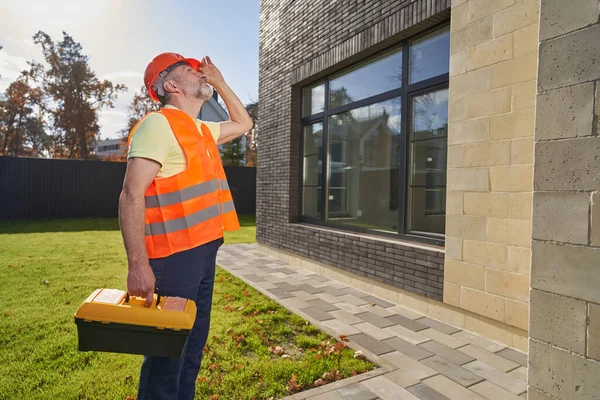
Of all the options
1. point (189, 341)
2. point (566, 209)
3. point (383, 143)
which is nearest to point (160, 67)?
point (189, 341)

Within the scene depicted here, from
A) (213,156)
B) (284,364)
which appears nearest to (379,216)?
(284,364)

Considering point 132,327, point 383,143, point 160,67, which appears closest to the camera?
point 132,327

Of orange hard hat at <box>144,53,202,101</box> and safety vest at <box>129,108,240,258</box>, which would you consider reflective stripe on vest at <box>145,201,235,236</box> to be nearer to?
safety vest at <box>129,108,240,258</box>

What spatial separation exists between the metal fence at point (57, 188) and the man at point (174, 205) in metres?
15.0

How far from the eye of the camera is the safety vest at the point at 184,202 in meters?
1.80

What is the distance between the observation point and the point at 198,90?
203cm

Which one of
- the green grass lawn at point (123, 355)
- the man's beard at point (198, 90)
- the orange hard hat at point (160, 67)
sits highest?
the orange hard hat at point (160, 67)

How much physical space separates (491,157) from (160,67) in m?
3.00

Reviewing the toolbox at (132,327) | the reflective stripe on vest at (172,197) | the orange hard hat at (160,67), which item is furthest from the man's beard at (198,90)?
the toolbox at (132,327)

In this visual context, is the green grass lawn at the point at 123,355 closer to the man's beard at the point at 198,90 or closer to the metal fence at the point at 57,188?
the man's beard at the point at 198,90

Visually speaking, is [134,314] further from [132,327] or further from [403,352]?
[403,352]

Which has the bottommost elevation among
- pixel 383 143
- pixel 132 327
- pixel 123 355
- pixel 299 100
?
pixel 123 355

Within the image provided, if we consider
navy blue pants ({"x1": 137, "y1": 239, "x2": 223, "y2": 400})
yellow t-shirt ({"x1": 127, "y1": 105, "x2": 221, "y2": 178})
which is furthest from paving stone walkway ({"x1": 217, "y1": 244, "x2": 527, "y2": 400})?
Answer: yellow t-shirt ({"x1": 127, "y1": 105, "x2": 221, "y2": 178})

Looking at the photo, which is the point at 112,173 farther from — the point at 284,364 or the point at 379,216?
the point at 284,364
